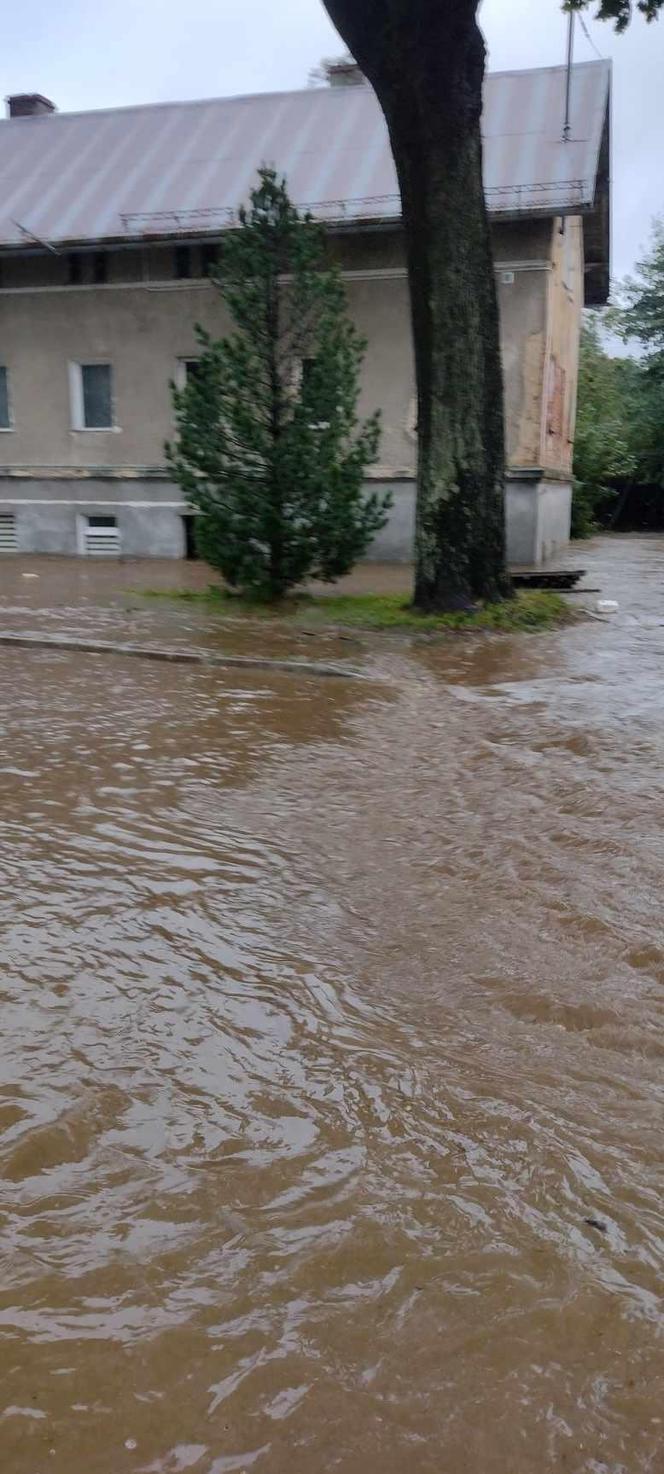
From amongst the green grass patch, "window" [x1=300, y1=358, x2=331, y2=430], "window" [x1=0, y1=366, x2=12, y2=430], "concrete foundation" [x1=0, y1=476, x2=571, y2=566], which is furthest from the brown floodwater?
"window" [x1=0, y1=366, x2=12, y2=430]

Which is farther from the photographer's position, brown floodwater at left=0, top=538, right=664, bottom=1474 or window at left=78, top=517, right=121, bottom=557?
window at left=78, top=517, right=121, bottom=557

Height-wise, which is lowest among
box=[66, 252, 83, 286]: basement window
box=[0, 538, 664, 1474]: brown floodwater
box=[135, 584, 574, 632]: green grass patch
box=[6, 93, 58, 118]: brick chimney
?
box=[0, 538, 664, 1474]: brown floodwater

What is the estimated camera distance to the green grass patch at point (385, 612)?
33.0ft

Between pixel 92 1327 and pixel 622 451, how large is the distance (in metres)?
28.1

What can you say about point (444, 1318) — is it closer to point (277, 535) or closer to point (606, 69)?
point (277, 535)

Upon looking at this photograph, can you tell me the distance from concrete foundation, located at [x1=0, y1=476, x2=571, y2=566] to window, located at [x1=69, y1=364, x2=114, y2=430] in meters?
0.99

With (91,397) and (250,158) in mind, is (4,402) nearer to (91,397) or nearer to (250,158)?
(91,397)

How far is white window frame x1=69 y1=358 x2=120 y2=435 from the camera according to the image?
18.2 m

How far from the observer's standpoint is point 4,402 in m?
18.9

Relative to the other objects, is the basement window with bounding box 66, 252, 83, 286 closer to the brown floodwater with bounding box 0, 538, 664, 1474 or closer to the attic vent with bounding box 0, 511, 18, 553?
the attic vent with bounding box 0, 511, 18, 553

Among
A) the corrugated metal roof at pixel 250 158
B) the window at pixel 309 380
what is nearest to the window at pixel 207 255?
the corrugated metal roof at pixel 250 158

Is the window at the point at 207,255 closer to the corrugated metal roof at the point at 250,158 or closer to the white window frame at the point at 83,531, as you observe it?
the corrugated metal roof at the point at 250,158

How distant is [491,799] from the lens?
16.5 feet

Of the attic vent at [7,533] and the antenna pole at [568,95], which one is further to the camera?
the attic vent at [7,533]
